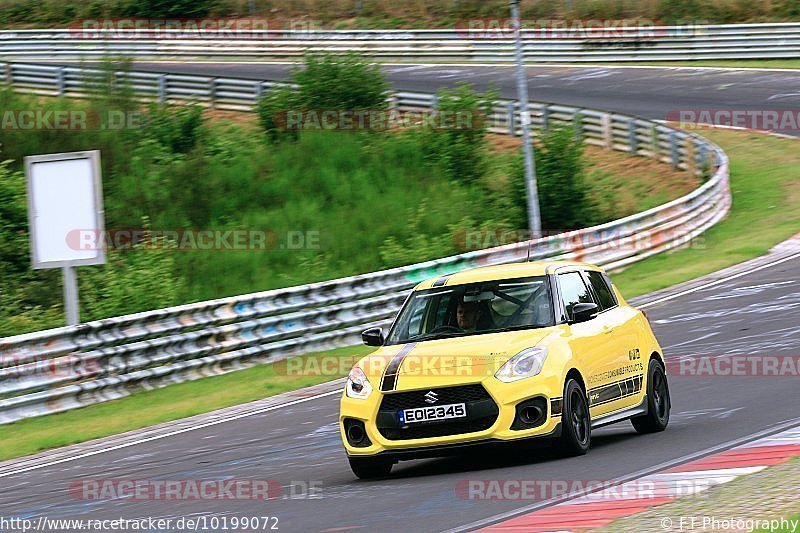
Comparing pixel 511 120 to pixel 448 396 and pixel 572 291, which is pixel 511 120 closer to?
pixel 572 291

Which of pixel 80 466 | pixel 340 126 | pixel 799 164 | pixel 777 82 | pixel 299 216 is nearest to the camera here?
pixel 80 466

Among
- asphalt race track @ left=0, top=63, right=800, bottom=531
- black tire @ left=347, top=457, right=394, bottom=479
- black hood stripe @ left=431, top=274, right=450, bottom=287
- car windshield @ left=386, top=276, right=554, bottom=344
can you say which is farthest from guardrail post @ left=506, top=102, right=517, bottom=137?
black tire @ left=347, top=457, right=394, bottom=479

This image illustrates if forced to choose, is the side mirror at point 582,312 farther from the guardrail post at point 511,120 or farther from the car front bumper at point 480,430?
the guardrail post at point 511,120

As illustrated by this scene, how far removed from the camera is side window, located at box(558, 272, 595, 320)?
10863 millimetres

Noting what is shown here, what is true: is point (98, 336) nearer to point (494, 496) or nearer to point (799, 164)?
point (494, 496)

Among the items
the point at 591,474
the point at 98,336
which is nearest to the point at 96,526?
the point at 591,474

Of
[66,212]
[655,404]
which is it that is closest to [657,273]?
[66,212]

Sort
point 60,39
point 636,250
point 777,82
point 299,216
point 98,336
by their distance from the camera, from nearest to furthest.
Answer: point 98,336 → point 636,250 → point 299,216 → point 777,82 → point 60,39

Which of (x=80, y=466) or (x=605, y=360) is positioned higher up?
(x=605, y=360)

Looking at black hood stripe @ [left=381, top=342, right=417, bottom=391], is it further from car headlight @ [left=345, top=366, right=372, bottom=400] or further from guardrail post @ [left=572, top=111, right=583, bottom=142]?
Answer: guardrail post @ [left=572, top=111, right=583, bottom=142]

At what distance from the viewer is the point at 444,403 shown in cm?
971

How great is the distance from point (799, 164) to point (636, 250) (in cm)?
936

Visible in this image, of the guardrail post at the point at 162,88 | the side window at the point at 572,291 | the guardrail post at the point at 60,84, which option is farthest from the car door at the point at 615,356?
the guardrail post at the point at 60,84

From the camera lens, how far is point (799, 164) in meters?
33.5
